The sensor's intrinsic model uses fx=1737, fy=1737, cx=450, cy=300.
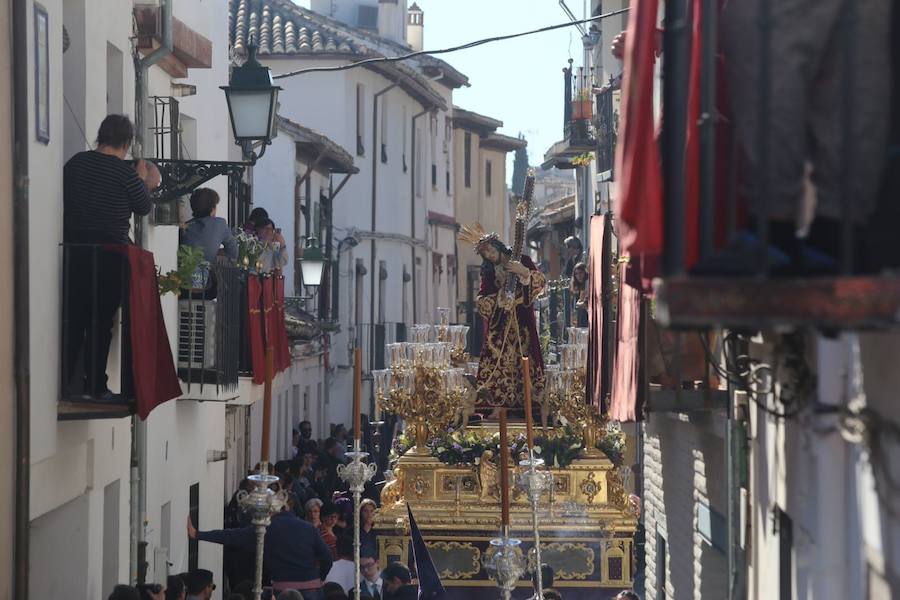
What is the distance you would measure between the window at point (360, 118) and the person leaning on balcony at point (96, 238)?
95.4 feet

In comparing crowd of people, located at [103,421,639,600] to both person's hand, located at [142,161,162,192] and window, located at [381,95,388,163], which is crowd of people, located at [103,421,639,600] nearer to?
person's hand, located at [142,161,162,192]

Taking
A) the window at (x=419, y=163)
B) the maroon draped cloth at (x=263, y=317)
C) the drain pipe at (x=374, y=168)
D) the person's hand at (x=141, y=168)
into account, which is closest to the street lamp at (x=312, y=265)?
the maroon draped cloth at (x=263, y=317)

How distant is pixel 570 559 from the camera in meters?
14.6

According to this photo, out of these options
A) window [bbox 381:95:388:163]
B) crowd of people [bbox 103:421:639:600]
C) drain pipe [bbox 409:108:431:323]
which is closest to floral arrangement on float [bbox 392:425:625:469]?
crowd of people [bbox 103:421:639:600]

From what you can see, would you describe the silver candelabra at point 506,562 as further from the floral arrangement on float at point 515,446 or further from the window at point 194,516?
the window at point 194,516

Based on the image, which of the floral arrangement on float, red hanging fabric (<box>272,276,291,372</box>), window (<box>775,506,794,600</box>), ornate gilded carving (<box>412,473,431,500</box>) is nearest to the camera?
window (<box>775,506,794,600</box>)

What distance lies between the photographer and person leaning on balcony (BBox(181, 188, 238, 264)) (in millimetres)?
14055

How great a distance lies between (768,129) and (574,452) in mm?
10350

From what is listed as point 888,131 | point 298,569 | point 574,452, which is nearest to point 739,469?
point 888,131

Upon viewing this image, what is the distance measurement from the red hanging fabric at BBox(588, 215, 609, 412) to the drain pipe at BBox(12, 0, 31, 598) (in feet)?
12.7

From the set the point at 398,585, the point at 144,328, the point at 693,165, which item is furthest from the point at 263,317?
the point at 693,165

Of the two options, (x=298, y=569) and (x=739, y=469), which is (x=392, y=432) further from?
(x=739, y=469)

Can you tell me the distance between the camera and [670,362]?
380 inches

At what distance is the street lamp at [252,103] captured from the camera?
489 inches
